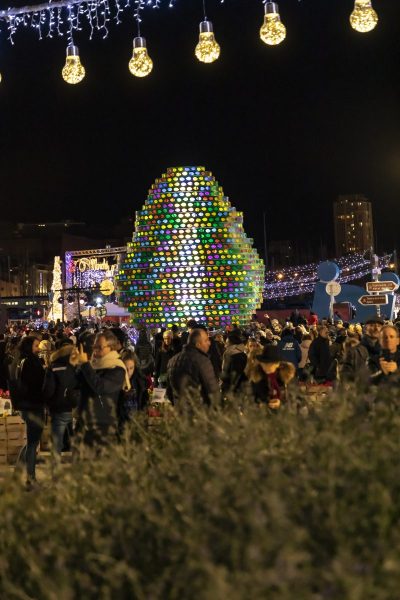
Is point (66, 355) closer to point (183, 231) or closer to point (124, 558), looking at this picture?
point (124, 558)

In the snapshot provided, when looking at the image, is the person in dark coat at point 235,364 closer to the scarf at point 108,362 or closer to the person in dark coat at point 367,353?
the person in dark coat at point 367,353

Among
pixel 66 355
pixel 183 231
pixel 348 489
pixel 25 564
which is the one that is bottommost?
pixel 25 564

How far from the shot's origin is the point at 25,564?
468 centimetres

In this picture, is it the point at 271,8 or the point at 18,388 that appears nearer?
the point at 18,388

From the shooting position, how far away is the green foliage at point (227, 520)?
3668 millimetres

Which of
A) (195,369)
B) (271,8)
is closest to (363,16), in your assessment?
(271,8)

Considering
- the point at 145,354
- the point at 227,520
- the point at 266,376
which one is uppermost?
the point at 145,354

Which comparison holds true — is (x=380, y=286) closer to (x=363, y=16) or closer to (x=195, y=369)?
(x=363, y=16)

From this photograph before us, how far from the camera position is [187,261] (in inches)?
1000

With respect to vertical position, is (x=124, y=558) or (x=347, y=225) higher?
(x=347, y=225)

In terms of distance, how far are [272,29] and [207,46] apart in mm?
1068

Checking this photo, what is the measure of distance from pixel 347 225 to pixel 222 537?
190 metres

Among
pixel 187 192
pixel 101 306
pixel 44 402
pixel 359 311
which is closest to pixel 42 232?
pixel 101 306

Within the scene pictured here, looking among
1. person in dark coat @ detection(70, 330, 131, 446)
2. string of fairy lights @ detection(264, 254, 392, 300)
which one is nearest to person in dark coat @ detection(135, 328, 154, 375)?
person in dark coat @ detection(70, 330, 131, 446)
